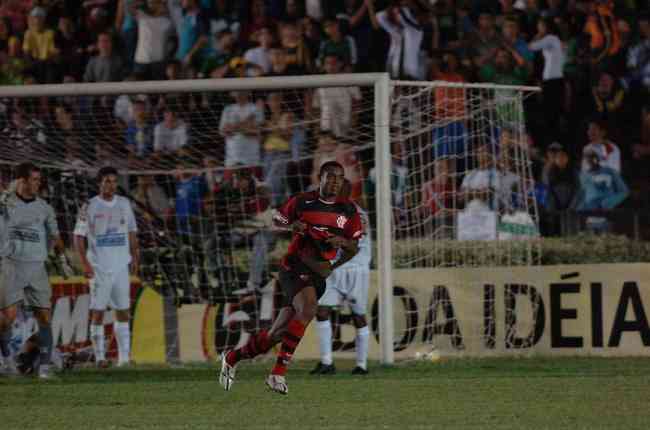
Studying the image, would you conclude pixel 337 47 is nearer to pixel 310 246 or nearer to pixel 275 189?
pixel 275 189

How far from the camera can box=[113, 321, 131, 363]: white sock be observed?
13665 mm

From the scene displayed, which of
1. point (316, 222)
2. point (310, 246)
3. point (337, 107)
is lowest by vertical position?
point (310, 246)

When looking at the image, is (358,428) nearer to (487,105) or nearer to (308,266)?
(308,266)

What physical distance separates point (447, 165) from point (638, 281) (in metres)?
2.69

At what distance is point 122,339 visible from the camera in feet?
45.0

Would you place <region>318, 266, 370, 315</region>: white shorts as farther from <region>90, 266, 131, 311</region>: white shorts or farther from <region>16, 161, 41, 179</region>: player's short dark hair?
<region>16, 161, 41, 179</region>: player's short dark hair

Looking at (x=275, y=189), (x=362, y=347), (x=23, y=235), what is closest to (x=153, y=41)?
(x=275, y=189)

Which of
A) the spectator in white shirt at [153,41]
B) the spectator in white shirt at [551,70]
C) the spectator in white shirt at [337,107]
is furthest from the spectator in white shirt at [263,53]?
the spectator in white shirt at [551,70]

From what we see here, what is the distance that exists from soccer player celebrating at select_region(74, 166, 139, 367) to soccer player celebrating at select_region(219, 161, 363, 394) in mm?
3457

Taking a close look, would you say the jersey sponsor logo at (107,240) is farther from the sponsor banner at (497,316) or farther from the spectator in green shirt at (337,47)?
the spectator in green shirt at (337,47)

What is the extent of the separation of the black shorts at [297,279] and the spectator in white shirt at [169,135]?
21.8 ft

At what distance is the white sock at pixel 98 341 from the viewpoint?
1354cm

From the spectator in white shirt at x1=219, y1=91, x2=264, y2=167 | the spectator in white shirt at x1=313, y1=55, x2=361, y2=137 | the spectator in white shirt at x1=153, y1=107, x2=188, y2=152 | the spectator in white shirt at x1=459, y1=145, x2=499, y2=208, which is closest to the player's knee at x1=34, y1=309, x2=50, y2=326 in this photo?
the spectator in white shirt at x1=219, y1=91, x2=264, y2=167

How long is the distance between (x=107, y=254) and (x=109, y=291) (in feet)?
1.39
